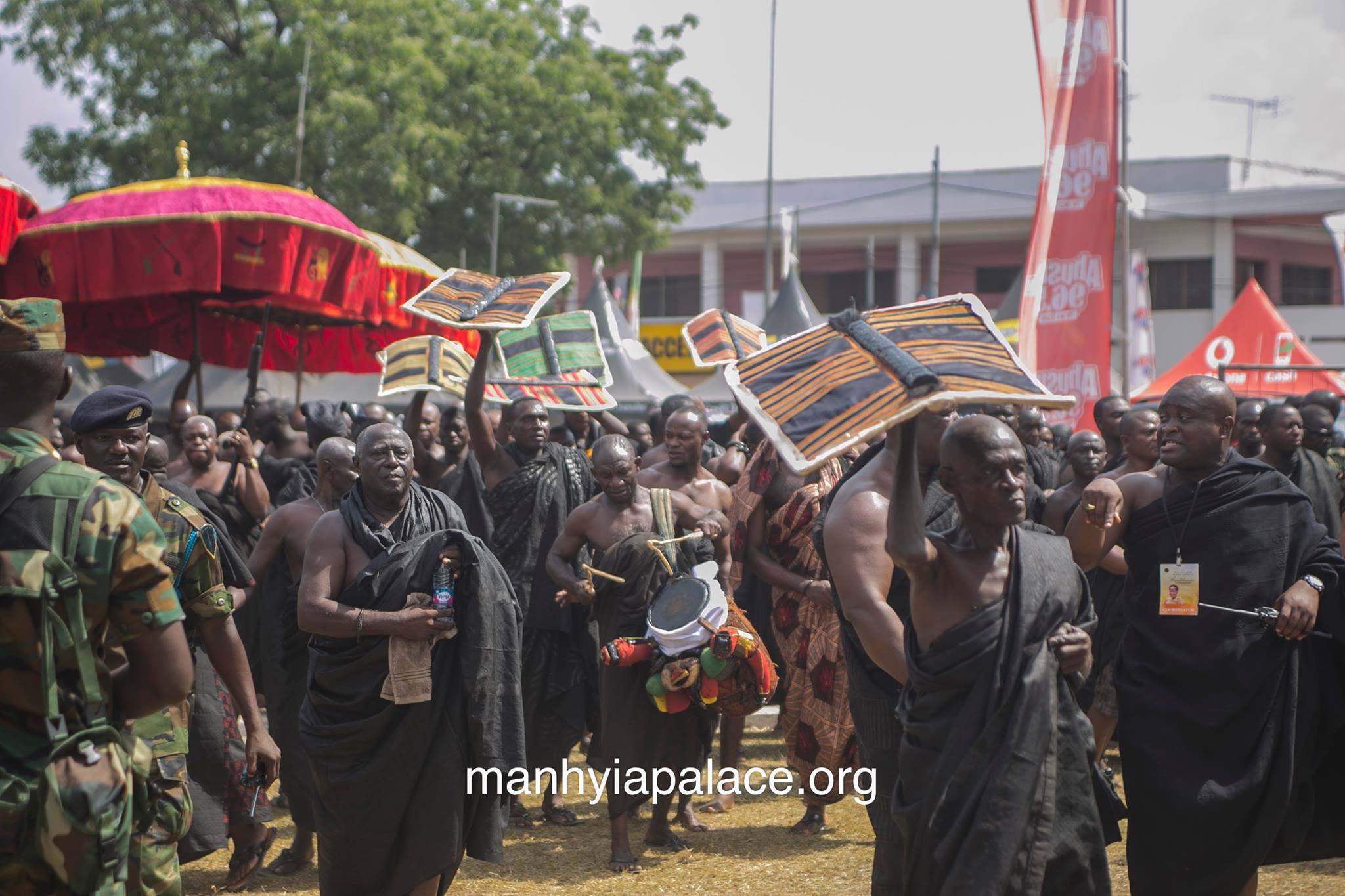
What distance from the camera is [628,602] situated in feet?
22.8

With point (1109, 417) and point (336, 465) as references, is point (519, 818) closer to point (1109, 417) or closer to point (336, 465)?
point (336, 465)

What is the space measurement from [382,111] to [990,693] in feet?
68.0

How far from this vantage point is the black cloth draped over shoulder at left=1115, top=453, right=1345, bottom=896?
4836 mm

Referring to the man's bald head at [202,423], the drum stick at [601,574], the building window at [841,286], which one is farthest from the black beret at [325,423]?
A: the building window at [841,286]

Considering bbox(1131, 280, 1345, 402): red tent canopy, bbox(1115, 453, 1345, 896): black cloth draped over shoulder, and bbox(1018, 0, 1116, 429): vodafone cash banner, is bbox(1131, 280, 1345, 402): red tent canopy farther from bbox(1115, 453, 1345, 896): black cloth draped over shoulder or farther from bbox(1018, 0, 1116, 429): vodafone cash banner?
bbox(1115, 453, 1345, 896): black cloth draped over shoulder

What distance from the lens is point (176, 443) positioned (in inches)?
389

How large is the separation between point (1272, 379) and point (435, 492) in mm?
16591

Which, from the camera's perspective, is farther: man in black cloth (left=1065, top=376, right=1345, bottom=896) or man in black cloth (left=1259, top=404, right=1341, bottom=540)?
man in black cloth (left=1259, top=404, right=1341, bottom=540)

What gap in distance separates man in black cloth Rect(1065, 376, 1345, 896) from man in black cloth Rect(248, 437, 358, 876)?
337 centimetres

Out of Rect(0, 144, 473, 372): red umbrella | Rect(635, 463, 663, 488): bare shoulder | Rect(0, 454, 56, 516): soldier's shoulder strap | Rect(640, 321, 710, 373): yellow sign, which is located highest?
Rect(640, 321, 710, 373): yellow sign

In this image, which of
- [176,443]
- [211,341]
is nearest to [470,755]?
[176,443]

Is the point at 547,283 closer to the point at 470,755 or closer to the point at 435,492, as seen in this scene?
the point at 435,492

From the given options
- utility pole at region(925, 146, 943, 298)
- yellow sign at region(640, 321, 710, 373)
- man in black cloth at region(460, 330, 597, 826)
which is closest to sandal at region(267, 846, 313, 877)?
man in black cloth at region(460, 330, 597, 826)

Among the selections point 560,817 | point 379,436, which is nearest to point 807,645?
point 560,817
